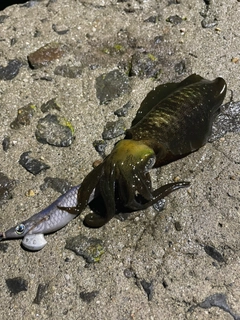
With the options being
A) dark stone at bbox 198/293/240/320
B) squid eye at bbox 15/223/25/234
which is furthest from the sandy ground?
squid eye at bbox 15/223/25/234

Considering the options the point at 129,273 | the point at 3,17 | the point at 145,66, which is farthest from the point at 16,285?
the point at 3,17

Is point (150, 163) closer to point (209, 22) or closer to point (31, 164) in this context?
point (31, 164)

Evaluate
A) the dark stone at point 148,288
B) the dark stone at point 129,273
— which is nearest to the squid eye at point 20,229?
the dark stone at point 129,273

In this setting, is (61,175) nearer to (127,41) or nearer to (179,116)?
(179,116)

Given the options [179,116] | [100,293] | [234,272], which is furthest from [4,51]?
[234,272]

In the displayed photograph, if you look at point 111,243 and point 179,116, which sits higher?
point 179,116

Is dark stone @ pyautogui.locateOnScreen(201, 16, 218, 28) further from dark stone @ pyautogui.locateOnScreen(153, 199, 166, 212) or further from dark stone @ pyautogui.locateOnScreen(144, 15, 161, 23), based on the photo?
dark stone @ pyautogui.locateOnScreen(153, 199, 166, 212)

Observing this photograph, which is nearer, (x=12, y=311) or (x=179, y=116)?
(x=12, y=311)
